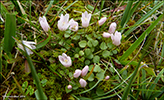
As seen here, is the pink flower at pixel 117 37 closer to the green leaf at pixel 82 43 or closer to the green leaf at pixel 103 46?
the green leaf at pixel 103 46

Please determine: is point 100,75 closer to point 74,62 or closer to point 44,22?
point 74,62

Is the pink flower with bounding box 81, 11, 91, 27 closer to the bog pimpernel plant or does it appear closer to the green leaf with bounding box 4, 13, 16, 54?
the bog pimpernel plant

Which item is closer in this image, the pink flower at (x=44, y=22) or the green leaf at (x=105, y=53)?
the pink flower at (x=44, y=22)

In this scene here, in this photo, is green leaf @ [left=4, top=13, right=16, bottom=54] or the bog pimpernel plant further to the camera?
the bog pimpernel plant

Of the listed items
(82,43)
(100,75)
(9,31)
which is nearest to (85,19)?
(82,43)

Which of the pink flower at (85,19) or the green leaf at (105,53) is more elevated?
the pink flower at (85,19)

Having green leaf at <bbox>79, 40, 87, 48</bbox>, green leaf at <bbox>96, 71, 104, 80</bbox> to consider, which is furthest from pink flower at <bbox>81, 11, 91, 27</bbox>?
green leaf at <bbox>96, 71, 104, 80</bbox>

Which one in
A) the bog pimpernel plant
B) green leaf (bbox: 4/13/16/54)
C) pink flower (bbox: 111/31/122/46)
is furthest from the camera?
pink flower (bbox: 111/31/122/46)

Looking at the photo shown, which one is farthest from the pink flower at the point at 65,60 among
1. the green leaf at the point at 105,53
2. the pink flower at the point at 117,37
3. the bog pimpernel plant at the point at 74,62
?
the pink flower at the point at 117,37

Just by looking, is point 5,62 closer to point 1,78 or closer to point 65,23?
point 1,78
